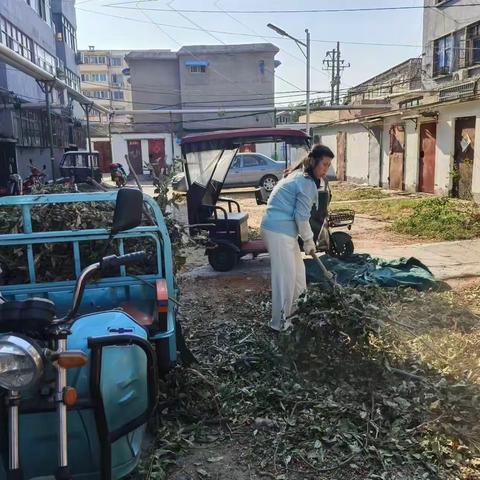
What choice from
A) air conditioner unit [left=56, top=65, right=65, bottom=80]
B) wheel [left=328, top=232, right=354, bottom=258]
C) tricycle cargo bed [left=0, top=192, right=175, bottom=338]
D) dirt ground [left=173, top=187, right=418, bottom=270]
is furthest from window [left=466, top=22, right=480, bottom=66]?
tricycle cargo bed [left=0, top=192, right=175, bottom=338]

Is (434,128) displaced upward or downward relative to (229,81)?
downward

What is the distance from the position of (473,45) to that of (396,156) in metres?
5.25

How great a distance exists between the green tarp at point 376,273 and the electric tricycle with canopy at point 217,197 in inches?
19.8

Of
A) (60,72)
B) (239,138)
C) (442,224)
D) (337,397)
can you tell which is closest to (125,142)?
(60,72)

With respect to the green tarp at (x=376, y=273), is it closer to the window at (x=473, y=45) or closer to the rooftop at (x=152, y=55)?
the window at (x=473, y=45)

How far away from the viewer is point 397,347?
4.21 m

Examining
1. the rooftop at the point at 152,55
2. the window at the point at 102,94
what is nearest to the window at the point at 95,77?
the window at the point at 102,94

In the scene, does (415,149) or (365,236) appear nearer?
(365,236)

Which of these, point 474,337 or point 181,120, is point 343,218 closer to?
point 474,337

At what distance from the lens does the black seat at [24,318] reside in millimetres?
1798

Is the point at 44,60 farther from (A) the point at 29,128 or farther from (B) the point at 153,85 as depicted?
(B) the point at 153,85

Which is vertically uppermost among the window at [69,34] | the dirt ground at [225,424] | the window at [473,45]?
the window at [69,34]

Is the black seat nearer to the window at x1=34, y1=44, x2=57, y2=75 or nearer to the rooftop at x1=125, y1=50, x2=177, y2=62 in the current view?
the window at x1=34, y1=44, x2=57, y2=75

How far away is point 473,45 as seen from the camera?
1983 centimetres
